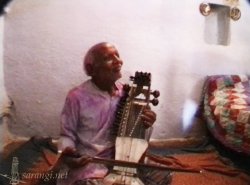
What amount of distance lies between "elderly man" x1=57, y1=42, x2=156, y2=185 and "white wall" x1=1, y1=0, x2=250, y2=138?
1.81 feet

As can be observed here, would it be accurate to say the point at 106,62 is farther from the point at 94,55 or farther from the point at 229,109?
the point at 229,109

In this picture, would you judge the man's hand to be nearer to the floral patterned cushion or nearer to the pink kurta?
the pink kurta

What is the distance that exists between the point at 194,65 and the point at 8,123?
1053 mm

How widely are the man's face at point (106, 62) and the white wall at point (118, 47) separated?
1.92ft

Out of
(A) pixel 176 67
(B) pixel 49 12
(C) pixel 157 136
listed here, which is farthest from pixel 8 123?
(A) pixel 176 67

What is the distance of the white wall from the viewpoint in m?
1.41

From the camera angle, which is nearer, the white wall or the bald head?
the bald head

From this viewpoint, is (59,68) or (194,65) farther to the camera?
(194,65)

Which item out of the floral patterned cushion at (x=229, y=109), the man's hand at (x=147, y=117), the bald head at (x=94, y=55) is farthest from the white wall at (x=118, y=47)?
the man's hand at (x=147, y=117)

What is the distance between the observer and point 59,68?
1496 mm

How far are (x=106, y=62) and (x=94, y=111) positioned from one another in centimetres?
14

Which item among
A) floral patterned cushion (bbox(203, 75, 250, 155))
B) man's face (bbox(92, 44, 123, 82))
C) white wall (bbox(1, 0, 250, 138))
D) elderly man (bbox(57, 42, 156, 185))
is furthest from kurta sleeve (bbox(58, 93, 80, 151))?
floral patterned cushion (bbox(203, 75, 250, 155))

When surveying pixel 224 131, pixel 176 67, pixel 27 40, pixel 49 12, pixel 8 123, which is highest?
pixel 49 12

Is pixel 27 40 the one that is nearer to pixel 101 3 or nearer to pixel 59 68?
pixel 59 68
